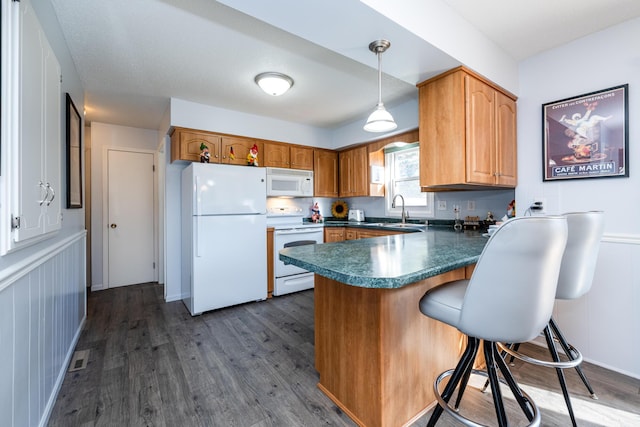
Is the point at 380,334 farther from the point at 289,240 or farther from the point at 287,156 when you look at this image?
the point at 287,156

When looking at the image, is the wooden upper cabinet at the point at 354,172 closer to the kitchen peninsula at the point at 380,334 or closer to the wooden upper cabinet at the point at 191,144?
the wooden upper cabinet at the point at 191,144

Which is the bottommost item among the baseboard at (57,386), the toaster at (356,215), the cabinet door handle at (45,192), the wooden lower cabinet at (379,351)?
the baseboard at (57,386)

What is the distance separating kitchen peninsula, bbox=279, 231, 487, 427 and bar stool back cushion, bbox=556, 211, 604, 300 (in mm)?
439

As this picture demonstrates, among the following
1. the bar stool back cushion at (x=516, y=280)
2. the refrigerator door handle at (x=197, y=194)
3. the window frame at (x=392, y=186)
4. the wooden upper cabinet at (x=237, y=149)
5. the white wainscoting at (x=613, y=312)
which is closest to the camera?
the bar stool back cushion at (x=516, y=280)

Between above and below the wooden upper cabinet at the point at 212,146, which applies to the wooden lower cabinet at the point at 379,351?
below

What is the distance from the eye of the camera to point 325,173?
173 inches

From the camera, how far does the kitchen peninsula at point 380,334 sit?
122 cm

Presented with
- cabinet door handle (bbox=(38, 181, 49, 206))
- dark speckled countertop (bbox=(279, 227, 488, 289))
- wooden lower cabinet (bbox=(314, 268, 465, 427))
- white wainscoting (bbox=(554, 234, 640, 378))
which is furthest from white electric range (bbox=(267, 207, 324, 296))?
white wainscoting (bbox=(554, 234, 640, 378))

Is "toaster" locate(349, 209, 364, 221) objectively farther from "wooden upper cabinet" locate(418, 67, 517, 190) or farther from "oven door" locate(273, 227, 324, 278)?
"wooden upper cabinet" locate(418, 67, 517, 190)

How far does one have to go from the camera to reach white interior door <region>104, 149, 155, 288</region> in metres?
3.97

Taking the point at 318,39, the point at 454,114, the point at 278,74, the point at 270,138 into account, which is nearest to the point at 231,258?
the point at 270,138

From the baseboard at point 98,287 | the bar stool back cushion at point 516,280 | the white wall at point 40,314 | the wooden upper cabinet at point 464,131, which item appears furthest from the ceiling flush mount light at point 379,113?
the baseboard at point 98,287

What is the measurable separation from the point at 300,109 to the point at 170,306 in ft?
9.54

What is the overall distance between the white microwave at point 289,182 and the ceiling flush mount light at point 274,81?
1.31 metres
